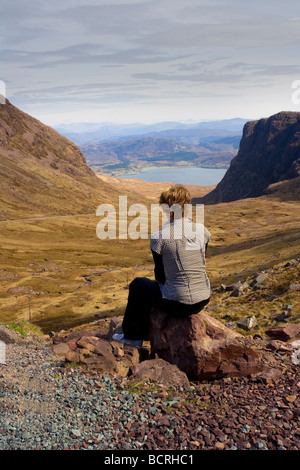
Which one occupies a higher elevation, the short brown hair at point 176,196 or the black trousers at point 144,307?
the short brown hair at point 176,196

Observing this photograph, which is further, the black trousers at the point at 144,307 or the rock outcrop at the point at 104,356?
the rock outcrop at the point at 104,356

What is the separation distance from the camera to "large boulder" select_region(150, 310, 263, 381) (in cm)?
938

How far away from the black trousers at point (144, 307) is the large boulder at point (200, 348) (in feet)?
1.03

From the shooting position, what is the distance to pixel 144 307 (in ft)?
33.9

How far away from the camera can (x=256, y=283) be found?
29.5 meters

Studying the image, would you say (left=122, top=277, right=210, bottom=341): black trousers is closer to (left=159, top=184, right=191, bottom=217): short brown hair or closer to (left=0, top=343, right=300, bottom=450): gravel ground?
(left=0, top=343, right=300, bottom=450): gravel ground

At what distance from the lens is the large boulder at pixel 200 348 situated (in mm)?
9375

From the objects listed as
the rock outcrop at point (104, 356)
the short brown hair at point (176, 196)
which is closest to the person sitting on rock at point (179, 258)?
the short brown hair at point (176, 196)

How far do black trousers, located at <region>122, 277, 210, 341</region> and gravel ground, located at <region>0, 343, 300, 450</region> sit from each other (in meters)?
1.85

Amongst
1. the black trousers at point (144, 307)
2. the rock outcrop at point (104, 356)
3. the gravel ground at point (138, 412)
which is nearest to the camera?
the gravel ground at point (138, 412)
